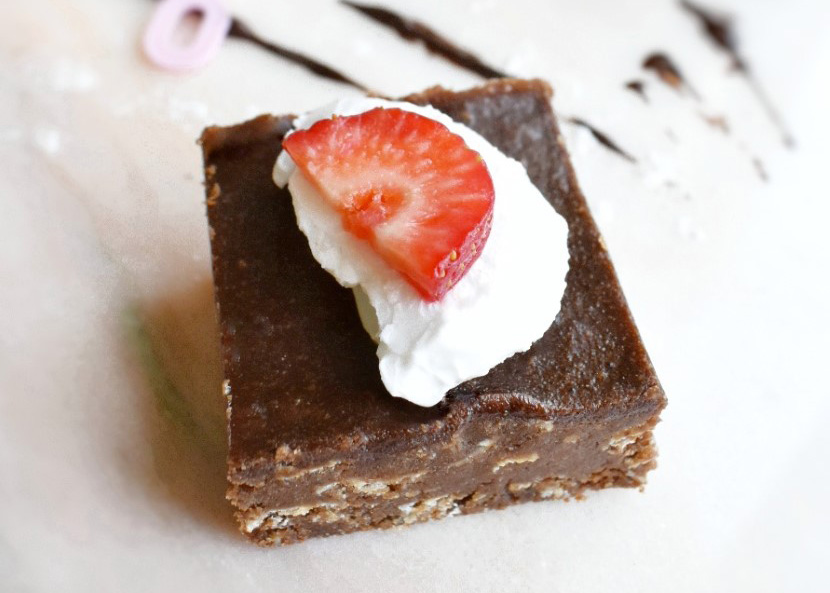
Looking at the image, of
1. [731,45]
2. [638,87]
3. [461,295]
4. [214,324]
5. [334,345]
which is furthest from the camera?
[731,45]

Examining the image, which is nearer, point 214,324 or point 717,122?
point 214,324

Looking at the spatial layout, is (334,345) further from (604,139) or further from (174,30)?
(174,30)

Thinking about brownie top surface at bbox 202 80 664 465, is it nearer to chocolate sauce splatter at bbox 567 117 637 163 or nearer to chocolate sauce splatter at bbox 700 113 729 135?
chocolate sauce splatter at bbox 567 117 637 163

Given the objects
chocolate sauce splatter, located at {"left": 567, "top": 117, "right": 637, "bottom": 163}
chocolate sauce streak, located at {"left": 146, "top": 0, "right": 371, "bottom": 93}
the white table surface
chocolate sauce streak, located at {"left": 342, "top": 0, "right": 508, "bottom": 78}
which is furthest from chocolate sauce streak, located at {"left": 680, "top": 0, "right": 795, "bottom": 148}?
chocolate sauce streak, located at {"left": 146, "top": 0, "right": 371, "bottom": 93}

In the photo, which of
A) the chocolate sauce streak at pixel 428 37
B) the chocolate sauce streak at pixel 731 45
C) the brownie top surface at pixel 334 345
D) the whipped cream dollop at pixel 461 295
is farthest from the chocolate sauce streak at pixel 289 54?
the chocolate sauce streak at pixel 731 45

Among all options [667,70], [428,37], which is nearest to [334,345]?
[428,37]
